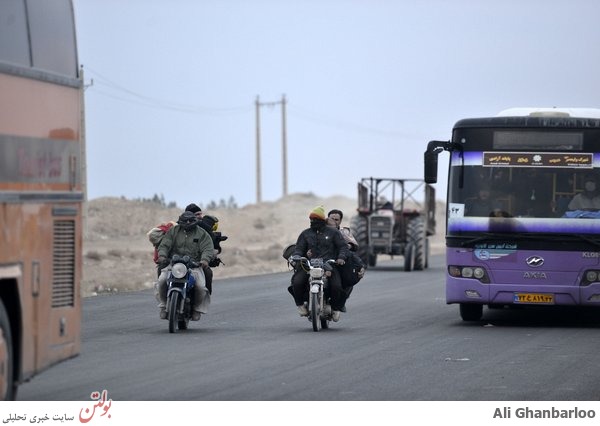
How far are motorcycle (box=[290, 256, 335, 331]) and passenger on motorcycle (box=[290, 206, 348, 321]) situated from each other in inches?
3.4

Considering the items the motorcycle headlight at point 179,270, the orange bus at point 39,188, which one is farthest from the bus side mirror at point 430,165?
the orange bus at point 39,188

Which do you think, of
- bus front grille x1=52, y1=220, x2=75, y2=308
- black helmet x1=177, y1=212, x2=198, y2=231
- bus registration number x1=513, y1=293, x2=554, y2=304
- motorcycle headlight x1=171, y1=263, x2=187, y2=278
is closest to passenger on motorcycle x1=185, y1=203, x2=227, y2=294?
black helmet x1=177, y1=212, x2=198, y2=231

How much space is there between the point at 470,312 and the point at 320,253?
3.11 m

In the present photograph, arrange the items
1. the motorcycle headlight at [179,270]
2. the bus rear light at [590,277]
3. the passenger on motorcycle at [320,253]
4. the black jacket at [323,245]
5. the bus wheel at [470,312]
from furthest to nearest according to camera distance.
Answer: the bus wheel at [470,312] → the bus rear light at [590,277] → the black jacket at [323,245] → the passenger on motorcycle at [320,253] → the motorcycle headlight at [179,270]

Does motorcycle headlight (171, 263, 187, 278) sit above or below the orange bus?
below

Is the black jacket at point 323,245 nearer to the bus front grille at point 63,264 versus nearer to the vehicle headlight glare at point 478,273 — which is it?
the vehicle headlight glare at point 478,273

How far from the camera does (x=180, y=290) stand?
67.7 ft

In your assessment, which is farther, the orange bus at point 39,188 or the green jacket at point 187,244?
the green jacket at point 187,244

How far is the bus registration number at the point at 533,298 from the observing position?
21672 millimetres

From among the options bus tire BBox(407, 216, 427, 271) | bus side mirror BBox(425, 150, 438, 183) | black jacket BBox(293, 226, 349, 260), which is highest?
bus side mirror BBox(425, 150, 438, 183)

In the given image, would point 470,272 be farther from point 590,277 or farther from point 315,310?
point 315,310

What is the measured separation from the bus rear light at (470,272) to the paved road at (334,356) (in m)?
0.77

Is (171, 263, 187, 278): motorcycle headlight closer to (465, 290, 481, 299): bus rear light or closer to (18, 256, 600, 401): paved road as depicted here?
(18, 256, 600, 401): paved road

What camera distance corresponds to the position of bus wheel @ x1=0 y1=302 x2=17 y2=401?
11078 millimetres
